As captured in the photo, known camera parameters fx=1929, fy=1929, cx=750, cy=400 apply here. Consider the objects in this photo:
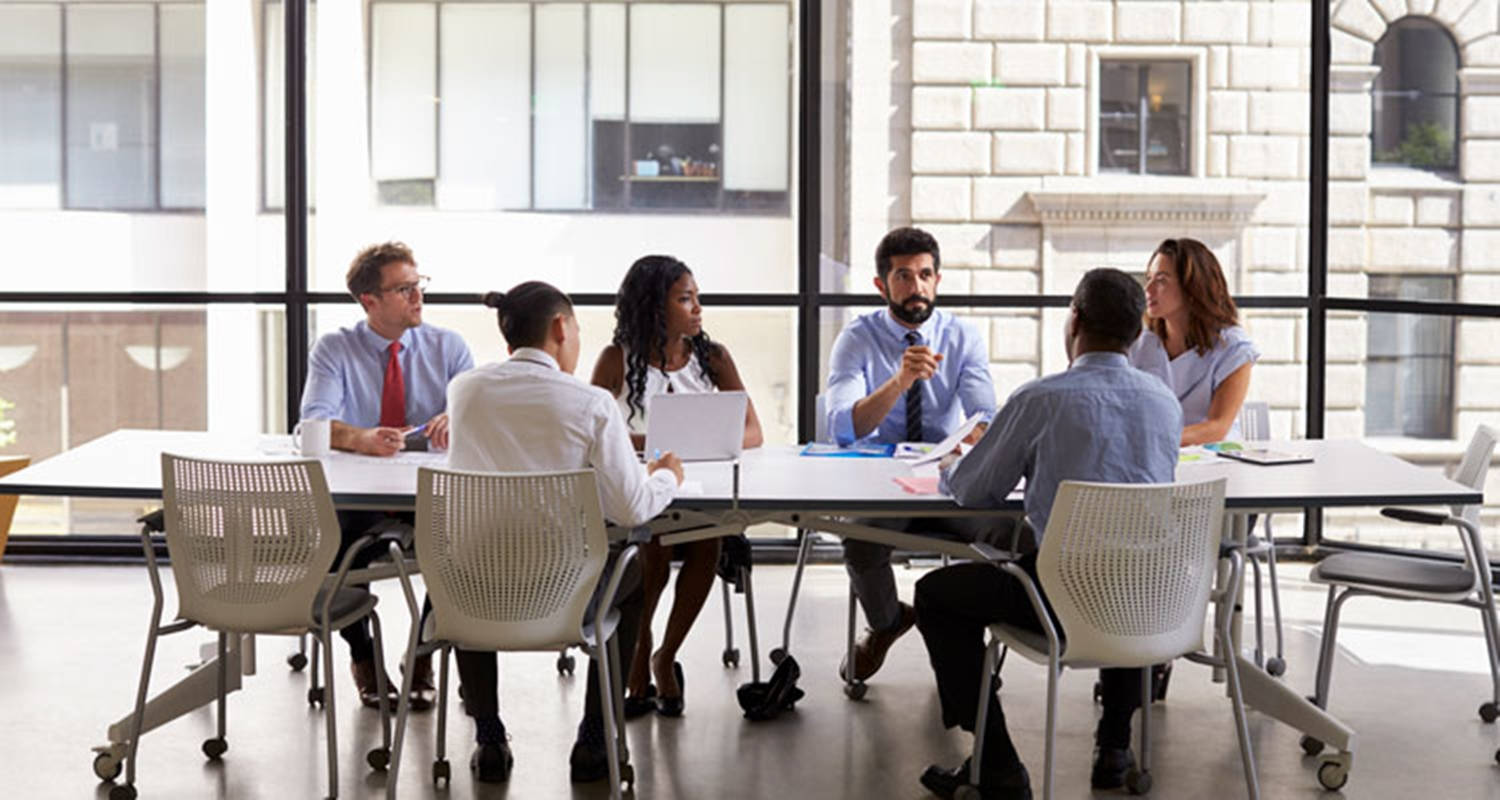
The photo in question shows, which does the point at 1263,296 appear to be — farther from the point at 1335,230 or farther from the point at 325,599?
the point at 325,599

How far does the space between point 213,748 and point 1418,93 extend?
17.2 ft

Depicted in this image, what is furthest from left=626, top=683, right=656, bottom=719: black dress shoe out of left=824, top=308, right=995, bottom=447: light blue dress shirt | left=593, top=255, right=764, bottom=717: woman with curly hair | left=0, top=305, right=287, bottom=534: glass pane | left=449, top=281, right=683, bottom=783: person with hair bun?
left=0, top=305, right=287, bottom=534: glass pane

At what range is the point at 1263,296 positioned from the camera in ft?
24.9

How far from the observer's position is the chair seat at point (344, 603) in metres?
4.38

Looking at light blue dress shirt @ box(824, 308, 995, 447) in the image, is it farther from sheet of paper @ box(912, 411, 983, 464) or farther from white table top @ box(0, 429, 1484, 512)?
sheet of paper @ box(912, 411, 983, 464)

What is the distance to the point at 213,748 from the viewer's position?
15.8ft

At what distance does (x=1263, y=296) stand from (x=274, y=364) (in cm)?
389

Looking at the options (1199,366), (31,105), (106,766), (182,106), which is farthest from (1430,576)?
(31,105)

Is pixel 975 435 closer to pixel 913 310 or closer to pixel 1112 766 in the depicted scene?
pixel 913 310

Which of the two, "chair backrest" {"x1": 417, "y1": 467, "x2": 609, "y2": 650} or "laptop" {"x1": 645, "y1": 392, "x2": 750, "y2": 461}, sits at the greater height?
→ "laptop" {"x1": 645, "y1": 392, "x2": 750, "y2": 461}

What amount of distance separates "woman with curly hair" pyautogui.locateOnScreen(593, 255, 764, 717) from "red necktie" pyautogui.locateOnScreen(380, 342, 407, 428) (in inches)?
21.9

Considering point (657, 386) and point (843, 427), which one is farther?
point (843, 427)

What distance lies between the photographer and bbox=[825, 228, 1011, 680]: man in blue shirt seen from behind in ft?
17.5

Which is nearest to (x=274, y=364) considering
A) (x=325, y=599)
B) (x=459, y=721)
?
(x=459, y=721)
